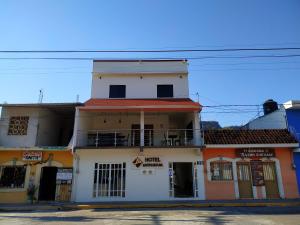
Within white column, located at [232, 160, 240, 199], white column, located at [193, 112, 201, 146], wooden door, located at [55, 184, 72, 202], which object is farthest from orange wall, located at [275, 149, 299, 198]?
wooden door, located at [55, 184, 72, 202]

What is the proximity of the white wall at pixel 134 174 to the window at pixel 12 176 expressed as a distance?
12.0 feet

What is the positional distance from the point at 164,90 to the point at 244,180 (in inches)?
344

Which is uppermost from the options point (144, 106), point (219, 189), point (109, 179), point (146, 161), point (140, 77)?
point (140, 77)

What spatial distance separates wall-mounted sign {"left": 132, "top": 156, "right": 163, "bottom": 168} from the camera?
60.3 feet

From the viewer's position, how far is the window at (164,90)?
21812 millimetres

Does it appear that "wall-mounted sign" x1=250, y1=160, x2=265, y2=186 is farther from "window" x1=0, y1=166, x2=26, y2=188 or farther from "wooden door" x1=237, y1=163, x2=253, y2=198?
"window" x1=0, y1=166, x2=26, y2=188

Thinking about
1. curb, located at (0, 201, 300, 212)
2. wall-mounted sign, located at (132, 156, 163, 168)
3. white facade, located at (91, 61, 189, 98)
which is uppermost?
white facade, located at (91, 61, 189, 98)

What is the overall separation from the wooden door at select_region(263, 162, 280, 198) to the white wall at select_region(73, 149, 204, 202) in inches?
168

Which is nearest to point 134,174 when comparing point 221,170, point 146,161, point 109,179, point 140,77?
point 146,161

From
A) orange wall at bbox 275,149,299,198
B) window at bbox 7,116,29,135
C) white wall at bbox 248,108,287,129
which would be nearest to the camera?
orange wall at bbox 275,149,299,198

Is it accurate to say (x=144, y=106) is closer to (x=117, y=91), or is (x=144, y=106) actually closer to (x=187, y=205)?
(x=117, y=91)

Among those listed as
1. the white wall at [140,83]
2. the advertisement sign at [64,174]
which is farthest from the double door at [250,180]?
the advertisement sign at [64,174]

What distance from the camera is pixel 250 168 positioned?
18.6m

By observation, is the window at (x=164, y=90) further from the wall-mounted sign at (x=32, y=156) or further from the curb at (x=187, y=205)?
the wall-mounted sign at (x=32, y=156)
